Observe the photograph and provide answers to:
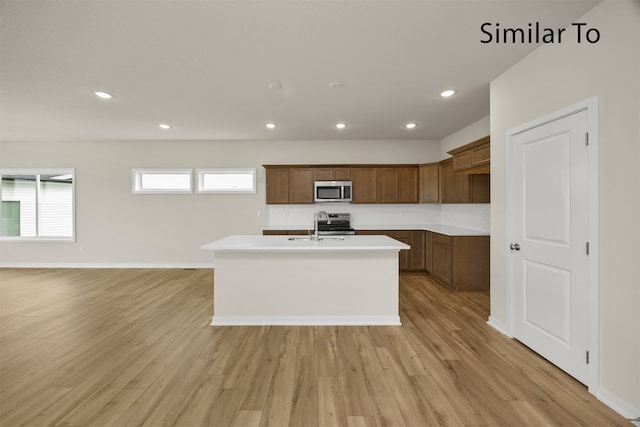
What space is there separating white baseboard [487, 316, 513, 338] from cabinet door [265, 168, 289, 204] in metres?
3.87

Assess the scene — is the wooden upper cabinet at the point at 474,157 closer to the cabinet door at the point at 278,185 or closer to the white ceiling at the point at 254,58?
the white ceiling at the point at 254,58

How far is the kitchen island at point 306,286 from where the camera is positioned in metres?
3.12

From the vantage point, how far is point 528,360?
237cm

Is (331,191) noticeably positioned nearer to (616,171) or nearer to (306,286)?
(306,286)

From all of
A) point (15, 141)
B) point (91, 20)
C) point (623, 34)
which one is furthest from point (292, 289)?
point (15, 141)

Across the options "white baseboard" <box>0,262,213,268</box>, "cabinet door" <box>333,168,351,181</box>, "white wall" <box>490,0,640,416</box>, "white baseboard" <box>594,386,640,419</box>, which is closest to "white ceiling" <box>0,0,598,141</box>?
"white wall" <box>490,0,640,416</box>

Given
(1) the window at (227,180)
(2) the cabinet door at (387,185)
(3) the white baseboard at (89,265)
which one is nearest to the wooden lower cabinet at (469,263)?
(2) the cabinet door at (387,185)

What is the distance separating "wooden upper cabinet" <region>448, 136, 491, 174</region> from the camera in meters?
3.61

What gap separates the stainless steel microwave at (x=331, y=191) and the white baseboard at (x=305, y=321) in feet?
9.24

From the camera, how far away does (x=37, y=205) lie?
5.91m

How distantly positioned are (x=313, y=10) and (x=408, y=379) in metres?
2.80

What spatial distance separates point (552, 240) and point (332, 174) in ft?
12.6

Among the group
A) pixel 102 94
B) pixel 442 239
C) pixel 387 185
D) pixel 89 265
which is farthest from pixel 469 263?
pixel 89 265

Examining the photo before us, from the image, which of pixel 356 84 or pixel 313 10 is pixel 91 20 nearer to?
pixel 313 10
